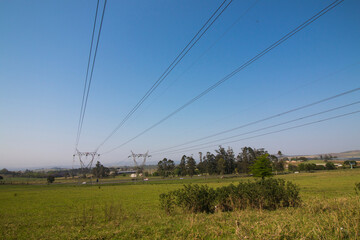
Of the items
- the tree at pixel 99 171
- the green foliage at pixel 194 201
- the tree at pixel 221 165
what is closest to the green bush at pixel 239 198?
the green foliage at pixel 194 201

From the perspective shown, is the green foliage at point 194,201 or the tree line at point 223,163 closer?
the green foliage at point 194,201

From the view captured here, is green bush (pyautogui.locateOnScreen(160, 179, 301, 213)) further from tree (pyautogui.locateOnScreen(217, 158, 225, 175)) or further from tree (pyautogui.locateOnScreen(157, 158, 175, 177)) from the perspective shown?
tree (pyautogui.locateOnScreen(157, 158, 175, 177))

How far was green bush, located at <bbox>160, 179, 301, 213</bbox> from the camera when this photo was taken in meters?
15.8

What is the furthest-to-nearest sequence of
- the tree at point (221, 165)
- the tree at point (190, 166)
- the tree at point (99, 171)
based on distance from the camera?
the tree at point (99, 171)
the tree at point (190, 166)
the tree at point (221, 165)

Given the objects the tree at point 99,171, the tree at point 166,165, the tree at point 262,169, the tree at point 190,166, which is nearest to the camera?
the tree at point 262,169

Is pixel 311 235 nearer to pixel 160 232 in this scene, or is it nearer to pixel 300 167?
pixel 160 232

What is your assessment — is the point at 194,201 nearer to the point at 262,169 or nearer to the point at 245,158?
the point at 262,169

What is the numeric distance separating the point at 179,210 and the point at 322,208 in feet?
Result: 32.9

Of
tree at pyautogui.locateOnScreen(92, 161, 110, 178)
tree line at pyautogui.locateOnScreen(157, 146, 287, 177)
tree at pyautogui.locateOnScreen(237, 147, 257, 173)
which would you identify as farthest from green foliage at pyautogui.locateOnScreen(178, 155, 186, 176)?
tree at pyautogui.locateOnScreen(92, 161, 110, 178)

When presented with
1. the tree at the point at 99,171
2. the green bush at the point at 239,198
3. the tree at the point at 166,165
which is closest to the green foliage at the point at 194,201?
the green bush at the point at 239,198

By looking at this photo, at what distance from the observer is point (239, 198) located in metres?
16.3

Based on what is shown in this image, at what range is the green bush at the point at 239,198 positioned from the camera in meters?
15.8

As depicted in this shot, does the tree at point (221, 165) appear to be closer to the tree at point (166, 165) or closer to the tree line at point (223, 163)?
the tree line at point (223, 163)

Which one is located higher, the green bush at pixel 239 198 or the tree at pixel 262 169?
the green bush at pixel 239 198
